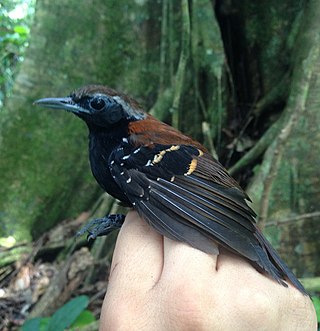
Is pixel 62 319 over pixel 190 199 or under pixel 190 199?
under

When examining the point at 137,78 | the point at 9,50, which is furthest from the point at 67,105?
the point at 9,50

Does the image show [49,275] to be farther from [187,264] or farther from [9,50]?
[9,50]

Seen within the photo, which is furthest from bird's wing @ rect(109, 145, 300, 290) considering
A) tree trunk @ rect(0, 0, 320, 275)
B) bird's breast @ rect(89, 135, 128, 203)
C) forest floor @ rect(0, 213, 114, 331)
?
tree trunk @ rect(0, 0, 320, 275)

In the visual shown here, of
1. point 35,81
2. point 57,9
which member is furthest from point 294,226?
point 57,9

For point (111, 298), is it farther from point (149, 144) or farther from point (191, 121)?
point (191, 121)

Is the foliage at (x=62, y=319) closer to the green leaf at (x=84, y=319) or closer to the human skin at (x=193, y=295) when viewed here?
the green leaf at (x=84, y=319)

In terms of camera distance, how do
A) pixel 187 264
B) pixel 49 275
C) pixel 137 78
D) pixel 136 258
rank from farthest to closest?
pixel 137 78, pixel 49 275, pixel 136 258, pixel 187 264
